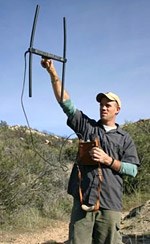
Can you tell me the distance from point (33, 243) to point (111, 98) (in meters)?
5.80

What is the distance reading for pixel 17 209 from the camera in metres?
10.2

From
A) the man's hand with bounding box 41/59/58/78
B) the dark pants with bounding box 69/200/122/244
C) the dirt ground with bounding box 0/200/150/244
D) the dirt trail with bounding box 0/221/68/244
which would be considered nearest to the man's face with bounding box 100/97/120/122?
the man's hand with bounding box 41/59/58/78

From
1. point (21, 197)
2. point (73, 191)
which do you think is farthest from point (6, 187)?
point (73, 191)

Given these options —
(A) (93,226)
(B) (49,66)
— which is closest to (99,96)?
(B) (49,66)

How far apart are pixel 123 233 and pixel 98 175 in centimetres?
420

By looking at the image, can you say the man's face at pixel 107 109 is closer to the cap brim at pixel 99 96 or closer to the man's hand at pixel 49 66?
the cap brim at pixel 99 96

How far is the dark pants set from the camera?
3727 mm

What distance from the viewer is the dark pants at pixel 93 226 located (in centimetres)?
373

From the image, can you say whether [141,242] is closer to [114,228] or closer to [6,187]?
[114,228]

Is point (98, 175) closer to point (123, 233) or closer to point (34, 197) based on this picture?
point (123, 233)

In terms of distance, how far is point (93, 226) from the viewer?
3.81 metres

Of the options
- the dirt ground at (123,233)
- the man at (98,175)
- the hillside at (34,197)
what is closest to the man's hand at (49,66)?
the man at (98,175)

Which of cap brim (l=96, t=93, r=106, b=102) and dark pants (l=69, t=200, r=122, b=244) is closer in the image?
dark pants (l=69, t=200, r=122, b=244)

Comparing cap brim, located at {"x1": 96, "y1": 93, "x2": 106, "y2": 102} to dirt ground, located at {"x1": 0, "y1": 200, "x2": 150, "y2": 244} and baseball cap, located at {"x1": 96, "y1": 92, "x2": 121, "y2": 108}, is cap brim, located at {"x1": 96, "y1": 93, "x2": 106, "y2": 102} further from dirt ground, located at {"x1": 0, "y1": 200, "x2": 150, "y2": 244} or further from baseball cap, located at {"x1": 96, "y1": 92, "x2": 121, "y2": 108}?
dirt ground, located at {"x1": 0, "y1": 200, "x2": 150, "y2": 244}
